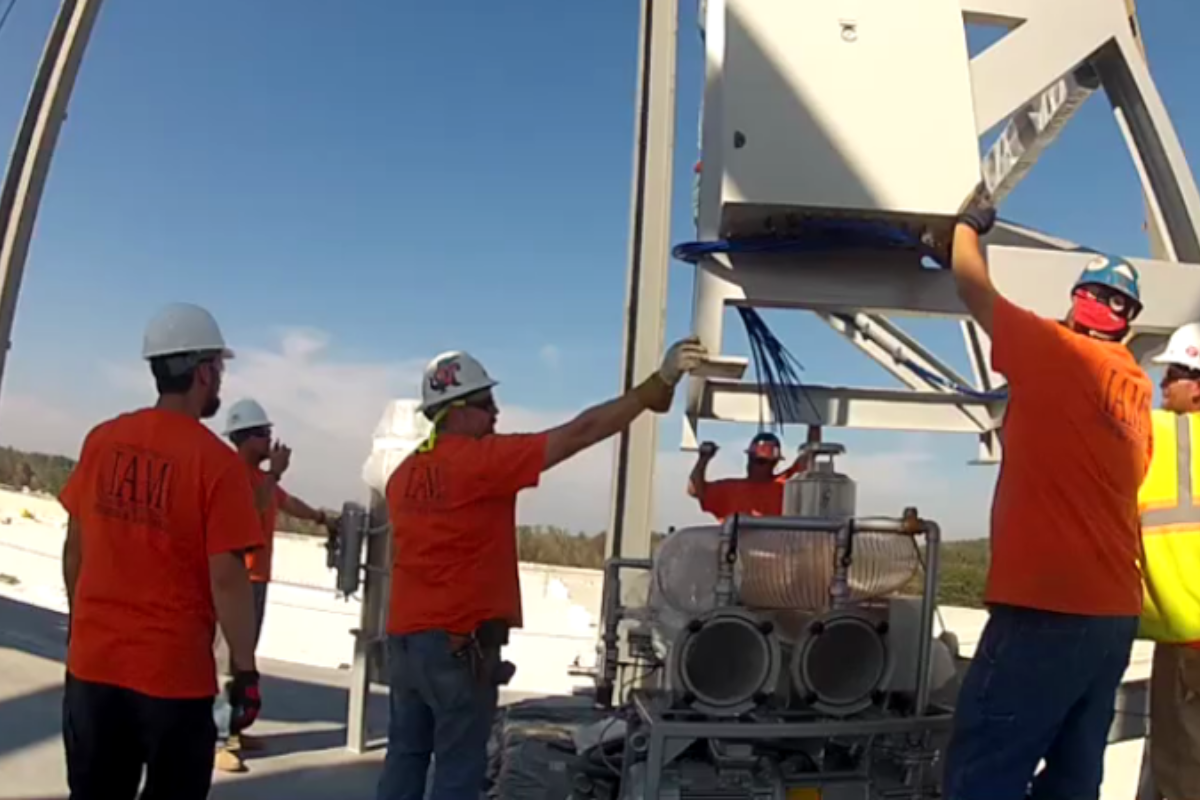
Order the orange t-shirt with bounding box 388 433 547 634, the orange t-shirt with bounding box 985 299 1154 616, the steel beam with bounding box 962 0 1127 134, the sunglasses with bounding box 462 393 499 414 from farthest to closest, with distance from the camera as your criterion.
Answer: the steel beam with bounding box 962 0 1127 134
the sunglasses with bounding box 462 393 499 414
the orange t-shirt with bounding box 388 433 547 634
the orange t-shirt with bounding box 985 299 1154 616

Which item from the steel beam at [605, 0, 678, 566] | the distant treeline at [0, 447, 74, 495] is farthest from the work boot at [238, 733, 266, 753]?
the distant treeline at [0, 447, 74, 495]

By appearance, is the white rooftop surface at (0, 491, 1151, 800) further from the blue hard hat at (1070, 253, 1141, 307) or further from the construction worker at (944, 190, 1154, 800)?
the blue hard hat at (1070, 253, 1141, 307)

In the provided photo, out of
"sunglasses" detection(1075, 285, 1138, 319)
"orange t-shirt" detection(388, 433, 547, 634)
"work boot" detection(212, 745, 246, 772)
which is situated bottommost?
"work boot" detection(212, 745, 246, 772)

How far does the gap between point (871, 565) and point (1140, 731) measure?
1464 millimetres

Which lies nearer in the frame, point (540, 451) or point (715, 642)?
point (715, 642)

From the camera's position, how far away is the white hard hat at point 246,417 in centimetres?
602

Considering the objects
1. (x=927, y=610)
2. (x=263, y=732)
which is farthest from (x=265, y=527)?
(x=927, y=610)

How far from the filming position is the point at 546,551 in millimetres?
21281

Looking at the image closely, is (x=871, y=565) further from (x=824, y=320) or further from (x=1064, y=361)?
(x=824, y=320)

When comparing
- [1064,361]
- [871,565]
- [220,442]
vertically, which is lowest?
[871,565]

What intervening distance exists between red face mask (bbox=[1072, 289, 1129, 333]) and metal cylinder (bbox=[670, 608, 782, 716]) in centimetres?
116

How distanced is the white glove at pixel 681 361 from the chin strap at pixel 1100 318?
1.13m

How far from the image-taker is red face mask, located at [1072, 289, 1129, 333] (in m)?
2.95

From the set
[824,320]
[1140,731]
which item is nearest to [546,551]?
[824,320]
